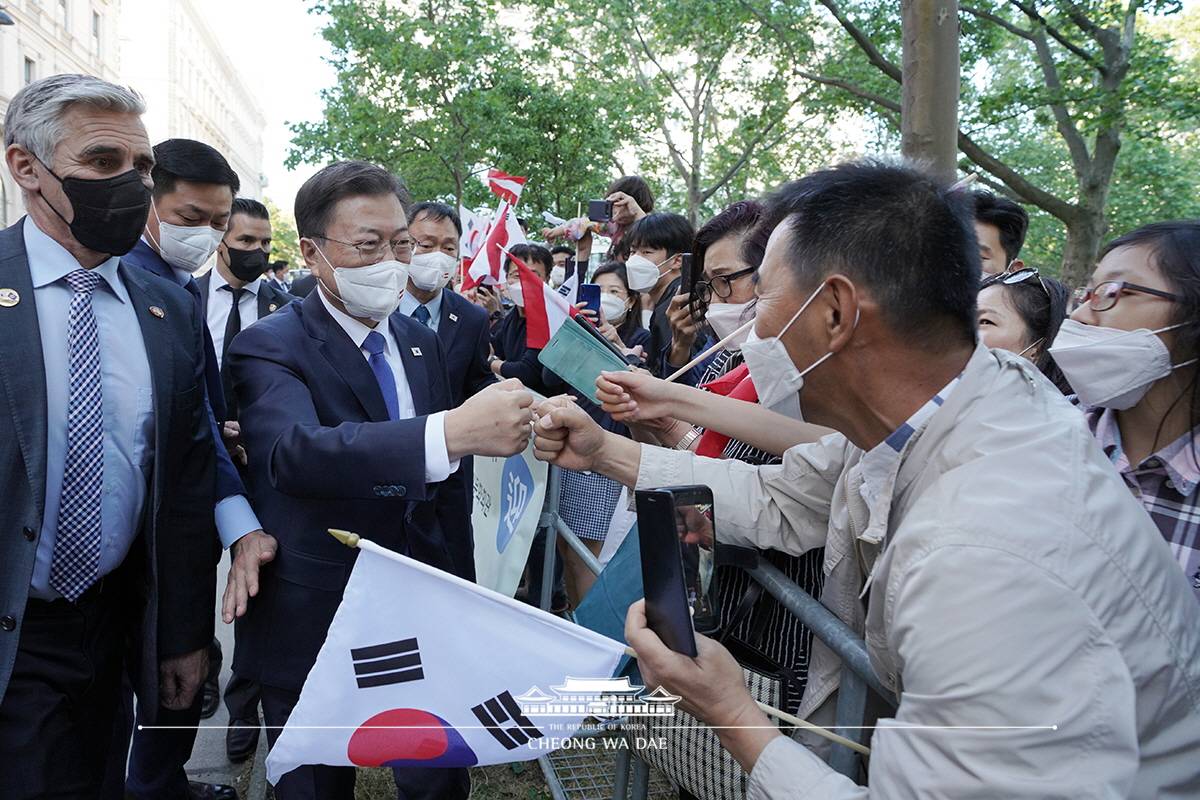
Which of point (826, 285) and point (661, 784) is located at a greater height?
point (826, 285)

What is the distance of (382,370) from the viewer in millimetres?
2711

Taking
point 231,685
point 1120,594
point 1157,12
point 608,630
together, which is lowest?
point 231,685

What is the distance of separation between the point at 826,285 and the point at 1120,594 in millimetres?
680

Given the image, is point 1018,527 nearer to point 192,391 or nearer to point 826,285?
point 826,285

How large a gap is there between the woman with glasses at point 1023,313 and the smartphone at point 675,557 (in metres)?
1.69

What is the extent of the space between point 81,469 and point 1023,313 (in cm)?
284

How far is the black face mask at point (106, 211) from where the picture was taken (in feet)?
7.52

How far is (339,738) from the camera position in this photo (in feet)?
6.37

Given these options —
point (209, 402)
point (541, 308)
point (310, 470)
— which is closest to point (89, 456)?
point (310, 470)

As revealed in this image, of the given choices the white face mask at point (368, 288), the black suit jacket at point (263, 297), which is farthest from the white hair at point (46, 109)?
the black suit jacket at point (263, 297)

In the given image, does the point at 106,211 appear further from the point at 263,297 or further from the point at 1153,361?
the point at 1153,361

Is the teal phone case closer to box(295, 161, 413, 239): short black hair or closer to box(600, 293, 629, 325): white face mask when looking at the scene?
box(295, 161, 413, 239): short black hair

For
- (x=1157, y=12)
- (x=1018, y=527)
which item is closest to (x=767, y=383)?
(x=1018, y=527)

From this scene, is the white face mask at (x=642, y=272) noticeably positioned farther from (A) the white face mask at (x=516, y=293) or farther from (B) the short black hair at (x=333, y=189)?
(B) the short black hair at (x=333, y=189)
